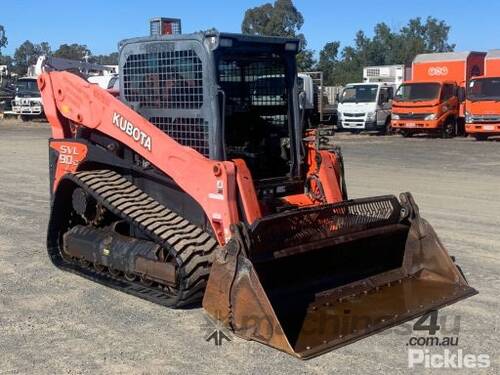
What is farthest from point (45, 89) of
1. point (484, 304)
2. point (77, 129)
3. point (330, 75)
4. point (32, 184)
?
point (330, 75)

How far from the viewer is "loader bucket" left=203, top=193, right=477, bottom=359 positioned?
486cm

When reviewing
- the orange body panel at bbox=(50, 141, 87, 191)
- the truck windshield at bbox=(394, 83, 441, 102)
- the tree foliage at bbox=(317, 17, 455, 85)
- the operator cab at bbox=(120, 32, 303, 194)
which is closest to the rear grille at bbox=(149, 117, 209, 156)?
the operator cab at bbox=(120, 32, 303, 194)

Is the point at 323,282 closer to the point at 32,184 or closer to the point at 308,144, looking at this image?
the point at 308,144

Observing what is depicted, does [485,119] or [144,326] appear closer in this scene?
[144,326]

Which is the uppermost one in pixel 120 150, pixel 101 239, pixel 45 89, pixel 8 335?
pixel 45 89

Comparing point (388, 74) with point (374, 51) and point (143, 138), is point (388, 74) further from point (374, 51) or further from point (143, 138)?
point (374, 51)

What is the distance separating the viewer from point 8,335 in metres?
5.23

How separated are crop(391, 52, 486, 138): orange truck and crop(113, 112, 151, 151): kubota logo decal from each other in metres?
21.1

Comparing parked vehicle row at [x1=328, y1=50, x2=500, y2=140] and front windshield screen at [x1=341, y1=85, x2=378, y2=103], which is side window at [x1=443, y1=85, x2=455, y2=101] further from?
front windshield screen at [x1=341, y1=85, x2=378, y2=103]

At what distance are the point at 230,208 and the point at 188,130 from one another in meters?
0.96

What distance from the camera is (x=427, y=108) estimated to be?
25984mm

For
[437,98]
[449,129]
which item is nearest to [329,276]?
[437,98]

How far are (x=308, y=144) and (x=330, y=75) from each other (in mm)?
79199

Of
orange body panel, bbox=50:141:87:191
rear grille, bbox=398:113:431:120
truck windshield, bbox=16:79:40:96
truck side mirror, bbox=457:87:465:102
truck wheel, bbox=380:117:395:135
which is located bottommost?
truck wheel, bbox=380:117:395:135
